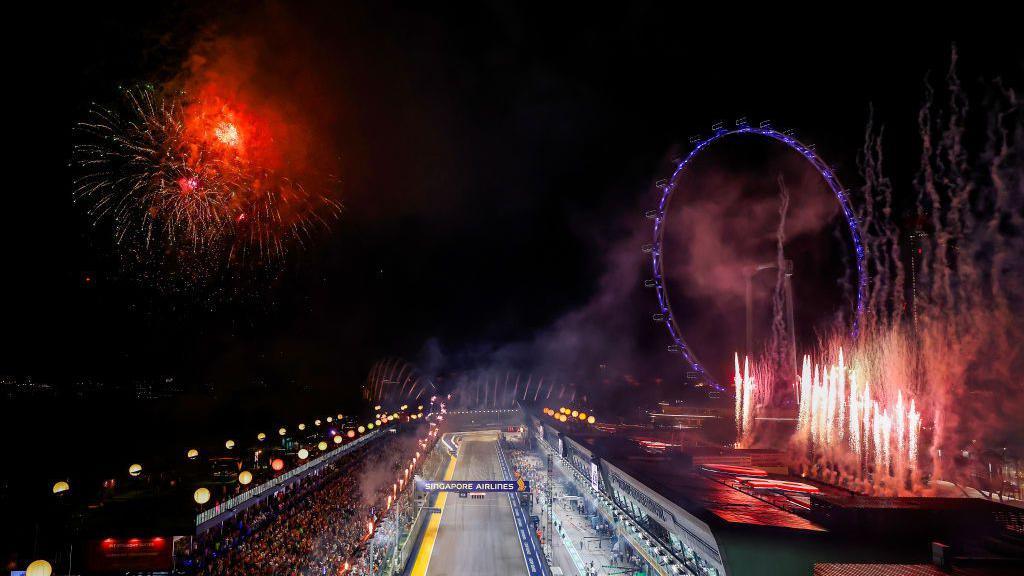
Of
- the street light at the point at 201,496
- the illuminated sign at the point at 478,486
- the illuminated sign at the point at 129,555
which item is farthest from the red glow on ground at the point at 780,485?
the illuminated sign at the point at 129,555

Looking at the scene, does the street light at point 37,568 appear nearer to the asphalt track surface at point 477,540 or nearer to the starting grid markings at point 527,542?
the asphalt track surface at point 477,540

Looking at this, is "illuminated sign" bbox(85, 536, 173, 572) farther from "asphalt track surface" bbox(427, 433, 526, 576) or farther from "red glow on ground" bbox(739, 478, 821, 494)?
"red glow on ground" bbox(739, 478, 821, 494)

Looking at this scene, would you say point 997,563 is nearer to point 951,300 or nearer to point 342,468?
point 951,300

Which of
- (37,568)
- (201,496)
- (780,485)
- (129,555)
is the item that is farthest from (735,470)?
(37,568)

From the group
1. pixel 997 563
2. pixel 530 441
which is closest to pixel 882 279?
pixel 997 563

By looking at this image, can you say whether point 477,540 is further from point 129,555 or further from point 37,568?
point 37,568

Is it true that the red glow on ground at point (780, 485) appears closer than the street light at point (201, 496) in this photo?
No

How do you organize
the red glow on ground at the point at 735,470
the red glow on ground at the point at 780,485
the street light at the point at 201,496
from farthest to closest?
the red glow on ground at the point at 735,470, the red glow on ground at the point at 780,485, the street light at the point at 201,496
